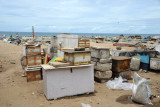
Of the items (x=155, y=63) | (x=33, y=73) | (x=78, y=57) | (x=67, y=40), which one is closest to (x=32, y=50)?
(x=33, y=73)

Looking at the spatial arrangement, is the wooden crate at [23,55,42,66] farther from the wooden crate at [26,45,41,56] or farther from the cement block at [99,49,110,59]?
the cement block at [99,49,110,59]

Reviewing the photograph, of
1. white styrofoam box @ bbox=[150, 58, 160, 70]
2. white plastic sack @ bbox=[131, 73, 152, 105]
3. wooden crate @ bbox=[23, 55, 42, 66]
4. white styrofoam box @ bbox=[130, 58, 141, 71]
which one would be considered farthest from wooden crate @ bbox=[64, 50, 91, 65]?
white styrofoam box @ bbox=[150, 58, 160, 70]

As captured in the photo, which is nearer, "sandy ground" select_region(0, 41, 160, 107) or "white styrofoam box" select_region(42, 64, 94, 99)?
"sandy ground" select_region(0, 41, 160, 107)

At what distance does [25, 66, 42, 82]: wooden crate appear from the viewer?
704cm

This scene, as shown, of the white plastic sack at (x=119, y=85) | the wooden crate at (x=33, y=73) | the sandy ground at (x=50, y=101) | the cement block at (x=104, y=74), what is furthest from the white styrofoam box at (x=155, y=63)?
the wooden crate at (x=33, y=73)

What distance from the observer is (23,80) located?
23.8 ft

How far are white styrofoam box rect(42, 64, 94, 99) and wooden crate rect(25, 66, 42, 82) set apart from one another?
2.05 m

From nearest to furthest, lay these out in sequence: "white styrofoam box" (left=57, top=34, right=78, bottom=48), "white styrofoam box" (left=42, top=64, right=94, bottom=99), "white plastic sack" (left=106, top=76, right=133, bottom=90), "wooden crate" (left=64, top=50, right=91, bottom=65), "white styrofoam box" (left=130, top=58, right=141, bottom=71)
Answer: "white styrofoam box" (left=42, top=64, right=94, bottom=99) → "wooden crate" (left=64, top=50, right=91, bottom=65) → "white plastic sack" (left=106, top=76, right=133, bottom=90) → "white styrofoam box" (left=57, top=34, right=78, bottom=48) → "white styrofoam box" (left=130, top=58, right=141, bottom=71)

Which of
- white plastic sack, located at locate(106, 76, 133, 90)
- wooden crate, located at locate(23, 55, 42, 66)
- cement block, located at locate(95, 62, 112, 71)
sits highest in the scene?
wooden crate, located at locate(23, 55, 42, 66)

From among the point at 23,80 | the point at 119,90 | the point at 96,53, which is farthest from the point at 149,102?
the point at 23,80

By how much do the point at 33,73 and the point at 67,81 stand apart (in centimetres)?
270

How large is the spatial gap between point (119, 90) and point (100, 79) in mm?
1095

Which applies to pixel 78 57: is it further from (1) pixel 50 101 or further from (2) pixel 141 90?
(2) pixel 141 90

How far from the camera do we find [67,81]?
16.9 feet
